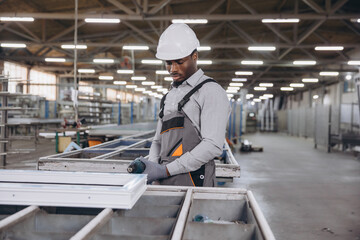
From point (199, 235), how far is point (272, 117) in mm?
27093

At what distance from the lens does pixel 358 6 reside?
11.3 m

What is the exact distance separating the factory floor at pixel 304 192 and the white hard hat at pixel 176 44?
2.80 m

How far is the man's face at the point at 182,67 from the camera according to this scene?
172 cm

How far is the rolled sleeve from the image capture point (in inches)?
61.6

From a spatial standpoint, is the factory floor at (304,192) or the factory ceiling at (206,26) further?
the factory ceiling at (206,26)

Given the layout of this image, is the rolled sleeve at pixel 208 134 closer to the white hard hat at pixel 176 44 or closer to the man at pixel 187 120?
the man at pixel 187 120

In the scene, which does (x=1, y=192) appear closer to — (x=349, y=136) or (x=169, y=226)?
(x=169, y=226)

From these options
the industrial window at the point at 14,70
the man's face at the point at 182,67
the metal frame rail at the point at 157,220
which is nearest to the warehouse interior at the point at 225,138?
the metal frame rail at the point at 157,220

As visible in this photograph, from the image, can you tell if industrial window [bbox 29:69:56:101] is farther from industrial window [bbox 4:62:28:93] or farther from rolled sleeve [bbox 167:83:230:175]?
rolled sleeve [bbox 167:83:230:175]

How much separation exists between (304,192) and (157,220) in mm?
5149

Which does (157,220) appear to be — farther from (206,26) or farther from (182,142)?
(206,26)

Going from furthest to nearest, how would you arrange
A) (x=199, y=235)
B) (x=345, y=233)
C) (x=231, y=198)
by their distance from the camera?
(x=345, y=233) → (x=231, y=198) → (x=199, y=235)

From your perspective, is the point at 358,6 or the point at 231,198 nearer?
the point at 231,198

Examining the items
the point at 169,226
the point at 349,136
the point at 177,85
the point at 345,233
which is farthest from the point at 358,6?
the point at 169,226
